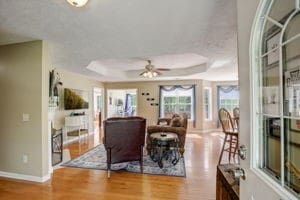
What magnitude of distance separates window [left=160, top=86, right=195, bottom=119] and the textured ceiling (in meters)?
4.75

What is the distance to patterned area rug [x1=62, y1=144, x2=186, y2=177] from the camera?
3820mm

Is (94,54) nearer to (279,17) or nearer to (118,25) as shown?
(118,25)

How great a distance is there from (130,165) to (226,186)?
2.79 metres

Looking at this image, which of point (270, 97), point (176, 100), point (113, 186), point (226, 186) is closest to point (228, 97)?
point (176, 100)

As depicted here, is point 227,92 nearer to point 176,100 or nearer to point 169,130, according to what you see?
point 176,100

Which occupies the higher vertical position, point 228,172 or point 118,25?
point 118,25

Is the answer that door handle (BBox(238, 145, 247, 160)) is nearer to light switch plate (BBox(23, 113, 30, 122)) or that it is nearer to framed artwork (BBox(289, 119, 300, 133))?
framed artwork (BBox(289, 119, 300, 133))

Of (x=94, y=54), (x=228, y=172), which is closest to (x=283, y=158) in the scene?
(x=228, y=172)

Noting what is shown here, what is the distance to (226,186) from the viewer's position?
1709 mm

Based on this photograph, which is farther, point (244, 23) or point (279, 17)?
point (244, 23)

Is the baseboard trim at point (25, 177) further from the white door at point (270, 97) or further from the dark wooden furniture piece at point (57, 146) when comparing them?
the white door at point (270, 97)

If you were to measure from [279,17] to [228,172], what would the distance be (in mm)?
1410

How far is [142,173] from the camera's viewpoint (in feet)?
12.2

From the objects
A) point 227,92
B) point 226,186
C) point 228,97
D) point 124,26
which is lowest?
point 226,186
